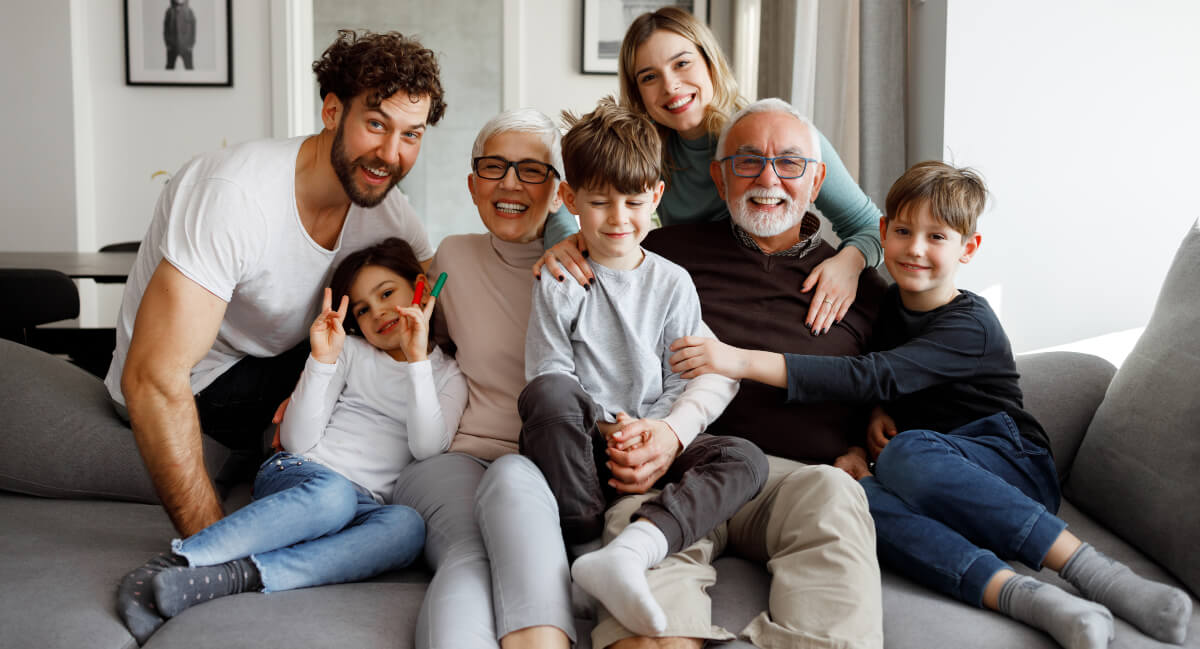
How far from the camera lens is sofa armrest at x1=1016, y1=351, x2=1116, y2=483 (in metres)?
1.75

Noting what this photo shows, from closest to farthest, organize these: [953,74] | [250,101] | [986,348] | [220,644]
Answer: [220,644] → [986,348] → [953,74] → [250,101]

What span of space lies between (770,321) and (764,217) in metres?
0.22

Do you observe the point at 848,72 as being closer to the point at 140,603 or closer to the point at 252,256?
the point at 252,256

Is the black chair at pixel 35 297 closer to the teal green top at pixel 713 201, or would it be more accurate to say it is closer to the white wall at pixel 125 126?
the teal green top at pixel 713 201

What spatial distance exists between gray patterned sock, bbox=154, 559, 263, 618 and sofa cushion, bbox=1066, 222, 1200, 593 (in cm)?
146

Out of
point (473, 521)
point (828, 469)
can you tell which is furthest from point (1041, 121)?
point (473, 521)

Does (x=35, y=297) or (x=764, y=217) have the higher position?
(x=764, y=217)

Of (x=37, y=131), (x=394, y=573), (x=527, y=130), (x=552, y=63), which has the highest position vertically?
(x=552, y=63)

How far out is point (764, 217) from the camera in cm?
177

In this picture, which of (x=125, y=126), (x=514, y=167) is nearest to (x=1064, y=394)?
(x=514, y=167)

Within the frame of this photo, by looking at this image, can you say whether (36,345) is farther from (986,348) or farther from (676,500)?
(986,348)

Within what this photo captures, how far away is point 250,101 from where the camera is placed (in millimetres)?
5141

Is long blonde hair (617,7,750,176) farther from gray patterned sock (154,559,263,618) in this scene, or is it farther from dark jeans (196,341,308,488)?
gray patterned sock (154,559,263,618)

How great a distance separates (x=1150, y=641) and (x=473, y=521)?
102 centimetres
